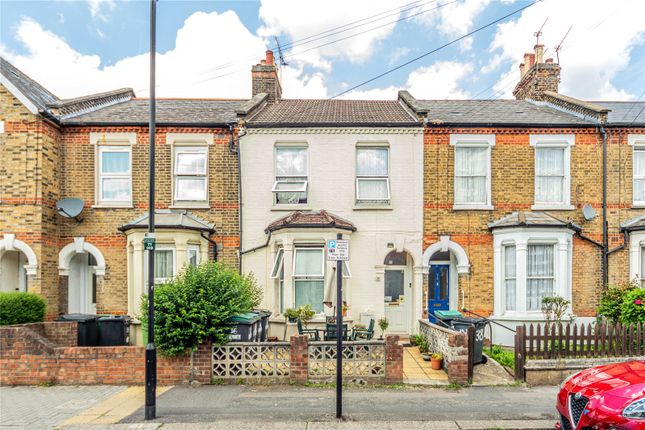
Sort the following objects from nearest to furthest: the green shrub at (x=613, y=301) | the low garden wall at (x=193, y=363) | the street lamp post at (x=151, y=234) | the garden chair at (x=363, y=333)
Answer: the street lamp post at (x=151, y=234) → the low garden wall at (x=193, y=363) → the garden chair at (x=363, y=333) → the green shrub at (x=613, y=301)

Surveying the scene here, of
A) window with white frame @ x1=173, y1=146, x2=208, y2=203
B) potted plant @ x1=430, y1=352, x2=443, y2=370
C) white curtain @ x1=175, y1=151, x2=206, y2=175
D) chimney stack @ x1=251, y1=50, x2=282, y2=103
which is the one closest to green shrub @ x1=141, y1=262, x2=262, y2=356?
potted plant @ x1=430, y1=352, x2=443, y2=370

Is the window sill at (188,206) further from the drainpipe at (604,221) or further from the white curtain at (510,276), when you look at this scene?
the drainpipe at (604,221)

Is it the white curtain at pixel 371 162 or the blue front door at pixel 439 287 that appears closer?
the white curtain at pixel 371 162

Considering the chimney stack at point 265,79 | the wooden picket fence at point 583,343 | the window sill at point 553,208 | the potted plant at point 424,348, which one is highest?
the chimney stack at point 265,79

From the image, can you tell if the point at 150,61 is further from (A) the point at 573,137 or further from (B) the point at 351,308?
(A) the point at 573,137

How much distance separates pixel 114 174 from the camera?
13.2 metres

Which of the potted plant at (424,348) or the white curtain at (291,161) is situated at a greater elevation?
the white curtain at (291,161)

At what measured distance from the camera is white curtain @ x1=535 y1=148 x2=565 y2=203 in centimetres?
1314

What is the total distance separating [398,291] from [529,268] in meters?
3.91

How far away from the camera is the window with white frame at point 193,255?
12.5 meters

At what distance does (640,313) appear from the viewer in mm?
9734

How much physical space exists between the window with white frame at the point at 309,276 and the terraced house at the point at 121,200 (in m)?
2.11

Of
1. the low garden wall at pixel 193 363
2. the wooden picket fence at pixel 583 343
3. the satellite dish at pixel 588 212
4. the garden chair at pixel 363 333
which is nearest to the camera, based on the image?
the low garden wall at pixel 193 363

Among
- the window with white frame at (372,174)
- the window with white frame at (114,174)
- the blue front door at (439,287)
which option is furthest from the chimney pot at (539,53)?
the window with white frame at (114,174)
